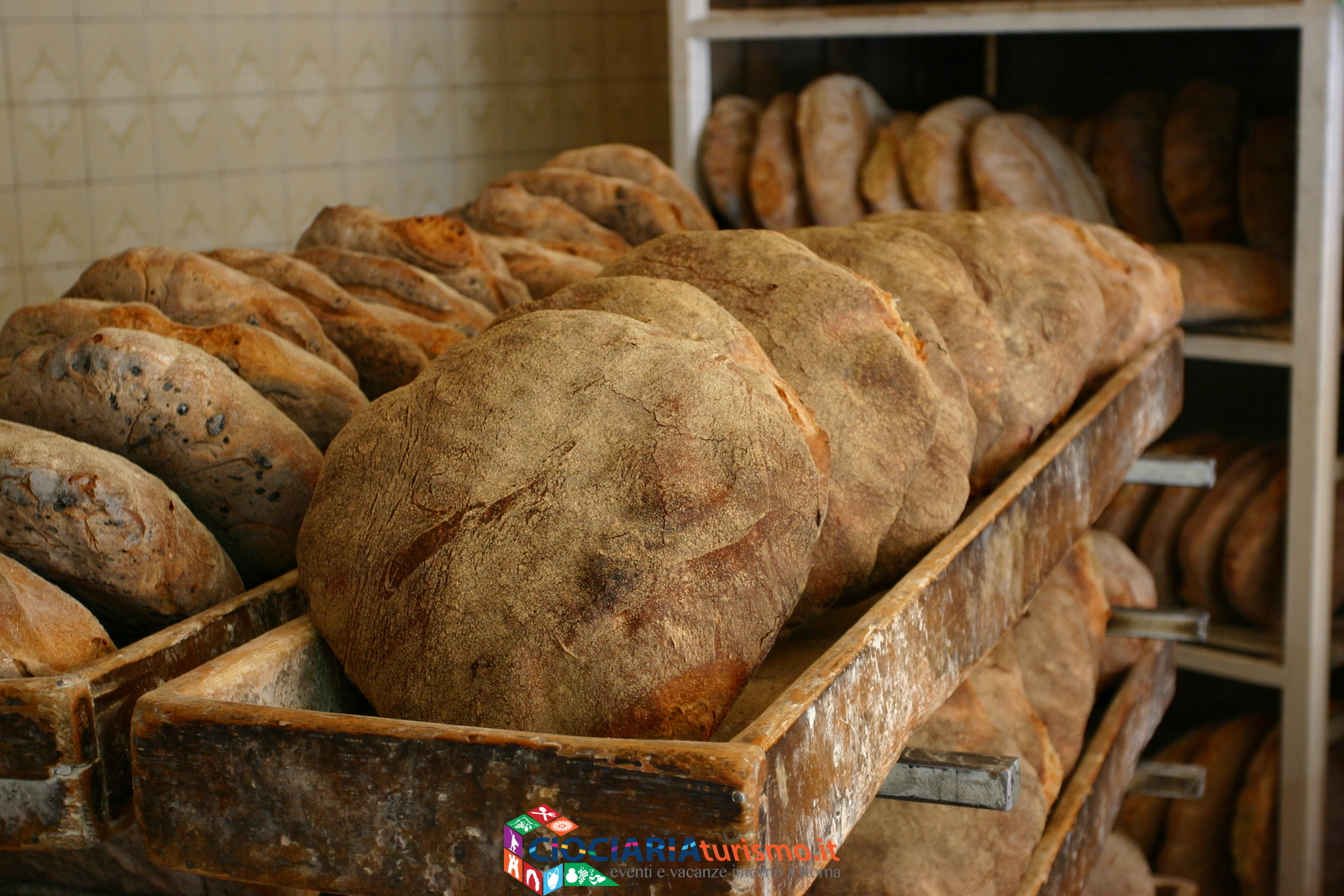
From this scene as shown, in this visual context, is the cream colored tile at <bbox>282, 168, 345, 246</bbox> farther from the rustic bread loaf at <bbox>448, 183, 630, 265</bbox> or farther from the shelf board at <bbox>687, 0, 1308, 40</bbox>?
the rustic bread loaf at <bbox>448, 183, 630, 265</bbox>

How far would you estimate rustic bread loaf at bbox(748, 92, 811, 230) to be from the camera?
92.3 inches

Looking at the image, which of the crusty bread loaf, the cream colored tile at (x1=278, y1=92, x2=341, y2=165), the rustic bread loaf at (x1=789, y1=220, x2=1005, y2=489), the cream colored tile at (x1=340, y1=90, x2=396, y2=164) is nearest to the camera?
the rustic bread loaf at (x1=789, y1=220, x2=1005, y2=489)

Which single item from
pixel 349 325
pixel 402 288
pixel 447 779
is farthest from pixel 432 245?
pixel 447 779

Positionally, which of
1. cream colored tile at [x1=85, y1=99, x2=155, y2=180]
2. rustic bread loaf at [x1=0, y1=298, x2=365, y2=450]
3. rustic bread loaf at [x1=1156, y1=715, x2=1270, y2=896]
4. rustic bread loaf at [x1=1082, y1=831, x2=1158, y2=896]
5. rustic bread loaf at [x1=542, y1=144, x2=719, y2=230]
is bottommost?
rustic bread loaf at [x1=1156, y1=715, x2=1270, y2=896]

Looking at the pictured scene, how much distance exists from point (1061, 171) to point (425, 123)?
1513mm

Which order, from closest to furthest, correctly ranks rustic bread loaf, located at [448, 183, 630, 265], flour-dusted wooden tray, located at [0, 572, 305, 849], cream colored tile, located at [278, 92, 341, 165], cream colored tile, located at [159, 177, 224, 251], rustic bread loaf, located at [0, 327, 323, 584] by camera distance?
flour-dusted wooden tray, located at [0, 572, 305, 849], rustic bread loaf, located at [0, 327, 323, 584], rustic bread loaf, located at [448, 183, 630, 265], cream colored tile, located at [159, 177, 224, 251], cream colored tile, located at [278, 92, 341, 165]

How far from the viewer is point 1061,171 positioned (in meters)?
2.29

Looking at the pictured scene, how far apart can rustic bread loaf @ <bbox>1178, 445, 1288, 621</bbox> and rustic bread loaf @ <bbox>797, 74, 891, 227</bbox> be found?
2.65 ft

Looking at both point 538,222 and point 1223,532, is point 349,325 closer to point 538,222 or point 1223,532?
point 538,222

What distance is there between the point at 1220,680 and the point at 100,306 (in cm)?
249

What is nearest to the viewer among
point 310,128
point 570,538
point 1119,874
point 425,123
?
point 570,538

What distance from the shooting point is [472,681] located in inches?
28.0

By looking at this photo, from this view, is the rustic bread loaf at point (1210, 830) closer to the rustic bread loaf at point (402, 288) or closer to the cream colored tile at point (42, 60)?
the rustic bread loaf at point (402, 288)

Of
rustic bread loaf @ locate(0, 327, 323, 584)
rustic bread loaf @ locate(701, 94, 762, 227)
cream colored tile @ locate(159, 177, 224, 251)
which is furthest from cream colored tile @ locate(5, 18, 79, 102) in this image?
rustic bread loaf @ locate(0, 327, 323, 584)
